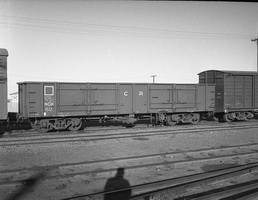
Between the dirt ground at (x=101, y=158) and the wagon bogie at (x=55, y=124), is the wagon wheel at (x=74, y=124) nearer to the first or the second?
the wagon bogie at (x=55, y=124)

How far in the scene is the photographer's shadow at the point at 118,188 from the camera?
5246mm

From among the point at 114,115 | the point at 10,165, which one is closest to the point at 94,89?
the point at 114,115

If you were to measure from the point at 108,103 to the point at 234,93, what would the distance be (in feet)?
33.0

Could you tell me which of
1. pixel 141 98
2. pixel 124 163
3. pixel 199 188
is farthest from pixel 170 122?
pixel 199 188

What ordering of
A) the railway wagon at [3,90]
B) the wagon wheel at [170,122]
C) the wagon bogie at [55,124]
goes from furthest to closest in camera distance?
the wagon wheel at [170,122]
the wagon bogie at [55,124]
the railway wagon at [3,90]

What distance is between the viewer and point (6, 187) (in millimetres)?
5961

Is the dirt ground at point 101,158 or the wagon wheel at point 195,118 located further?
the wagon wheel at point 195,118

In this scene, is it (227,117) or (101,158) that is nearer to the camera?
(101,158)

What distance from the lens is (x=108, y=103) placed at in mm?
15562

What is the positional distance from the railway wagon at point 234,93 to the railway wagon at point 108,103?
2.39 feet

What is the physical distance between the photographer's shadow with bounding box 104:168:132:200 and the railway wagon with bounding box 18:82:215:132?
27.7 ft

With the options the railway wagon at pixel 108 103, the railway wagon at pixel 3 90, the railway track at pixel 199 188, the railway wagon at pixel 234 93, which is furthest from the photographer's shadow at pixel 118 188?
the railway wagon at pixel 234 93

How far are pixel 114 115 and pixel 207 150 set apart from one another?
25.0ft

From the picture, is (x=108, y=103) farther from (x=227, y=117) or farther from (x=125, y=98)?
(x=227, y=117)
